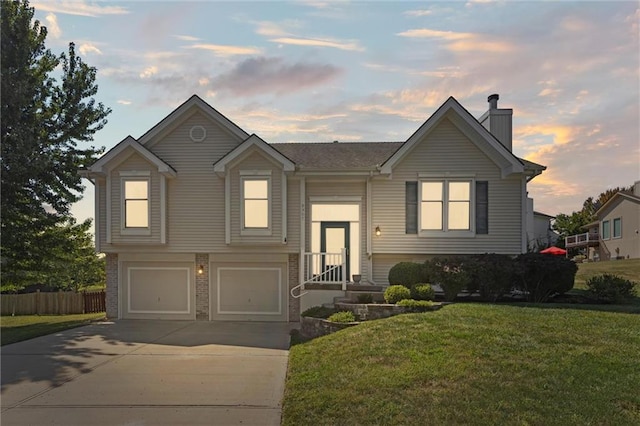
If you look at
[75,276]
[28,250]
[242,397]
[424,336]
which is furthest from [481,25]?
[75,276]

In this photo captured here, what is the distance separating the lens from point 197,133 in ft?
49.2

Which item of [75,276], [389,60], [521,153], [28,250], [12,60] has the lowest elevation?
[75,276]

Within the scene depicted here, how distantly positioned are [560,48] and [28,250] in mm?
21152

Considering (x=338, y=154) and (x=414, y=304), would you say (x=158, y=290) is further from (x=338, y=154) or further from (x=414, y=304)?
(x=414, y=304)

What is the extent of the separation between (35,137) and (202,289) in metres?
8.99

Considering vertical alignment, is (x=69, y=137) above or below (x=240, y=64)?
below

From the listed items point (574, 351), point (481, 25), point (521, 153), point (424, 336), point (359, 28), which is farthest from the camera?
point (521, 153)

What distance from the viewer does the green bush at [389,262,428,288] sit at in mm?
12258

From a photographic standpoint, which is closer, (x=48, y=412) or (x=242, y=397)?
(x=48, y=412)

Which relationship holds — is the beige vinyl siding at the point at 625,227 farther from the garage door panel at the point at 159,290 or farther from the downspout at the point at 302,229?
the garage door panel at the point at 159,290

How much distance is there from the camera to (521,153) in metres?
17.8

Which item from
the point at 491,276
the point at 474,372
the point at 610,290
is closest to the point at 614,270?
the point at 610,290

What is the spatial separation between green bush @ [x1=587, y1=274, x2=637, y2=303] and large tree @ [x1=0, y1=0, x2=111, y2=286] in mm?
18556

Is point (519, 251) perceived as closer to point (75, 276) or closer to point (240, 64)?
point (240, 64)
